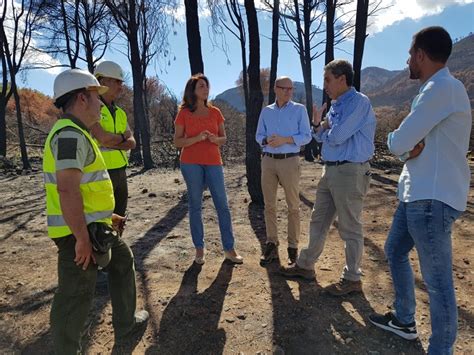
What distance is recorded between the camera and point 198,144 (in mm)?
3691

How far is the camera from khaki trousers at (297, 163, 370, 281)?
3.10 metres

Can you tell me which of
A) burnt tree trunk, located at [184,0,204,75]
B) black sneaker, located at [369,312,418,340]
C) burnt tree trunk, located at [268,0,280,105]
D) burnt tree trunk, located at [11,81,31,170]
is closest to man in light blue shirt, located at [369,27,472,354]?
black sneaker, located at [369,312,418,340]

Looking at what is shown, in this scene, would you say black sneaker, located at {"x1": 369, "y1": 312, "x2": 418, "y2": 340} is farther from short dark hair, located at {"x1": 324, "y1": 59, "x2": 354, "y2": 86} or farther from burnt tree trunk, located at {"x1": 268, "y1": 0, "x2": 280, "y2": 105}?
burnt tree trunk, located at {"x1": 268, "y1": 0, "x2": 280, "y2": 105}

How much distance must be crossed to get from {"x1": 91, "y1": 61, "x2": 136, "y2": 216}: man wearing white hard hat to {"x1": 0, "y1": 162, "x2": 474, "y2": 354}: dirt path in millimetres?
997

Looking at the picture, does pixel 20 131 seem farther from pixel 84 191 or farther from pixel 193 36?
pixel 84 191

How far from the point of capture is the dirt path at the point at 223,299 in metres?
2.65

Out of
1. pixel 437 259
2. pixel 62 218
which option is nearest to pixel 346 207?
pixel 437 259

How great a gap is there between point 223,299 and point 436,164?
2.07m

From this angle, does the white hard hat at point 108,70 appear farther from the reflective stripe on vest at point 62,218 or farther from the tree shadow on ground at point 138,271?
the tree shadow on ground at point 138,271

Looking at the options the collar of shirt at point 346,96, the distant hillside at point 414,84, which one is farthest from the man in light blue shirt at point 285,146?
the distant hillside at point 414,84

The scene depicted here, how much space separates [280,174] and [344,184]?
2.85ft

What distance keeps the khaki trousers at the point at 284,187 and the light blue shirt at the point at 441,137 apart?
1.73 m

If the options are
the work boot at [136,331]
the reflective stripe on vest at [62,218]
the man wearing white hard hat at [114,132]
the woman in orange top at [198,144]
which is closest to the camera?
the reflective stripe on vest at [62,218]

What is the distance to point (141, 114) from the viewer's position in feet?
46.3
